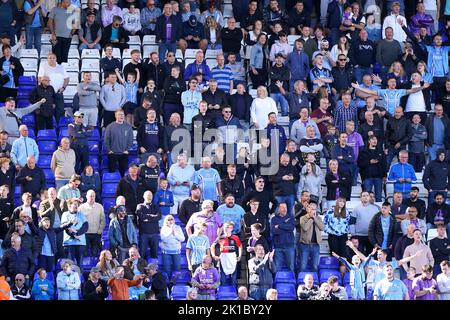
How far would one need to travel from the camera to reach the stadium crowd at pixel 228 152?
27984 millimetres

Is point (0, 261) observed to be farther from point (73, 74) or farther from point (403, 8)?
point (403, 8)

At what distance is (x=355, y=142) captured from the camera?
100 feet

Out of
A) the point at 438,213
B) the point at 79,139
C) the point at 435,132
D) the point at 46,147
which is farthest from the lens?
the point at 435,132

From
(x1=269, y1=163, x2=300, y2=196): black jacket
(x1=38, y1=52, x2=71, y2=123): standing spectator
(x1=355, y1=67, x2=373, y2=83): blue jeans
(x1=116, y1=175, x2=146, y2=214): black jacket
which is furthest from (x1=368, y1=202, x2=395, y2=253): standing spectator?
(x1=38, y1=52, x2=71, y2=123): standing spectator

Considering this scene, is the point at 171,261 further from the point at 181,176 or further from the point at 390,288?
the point at 390,288

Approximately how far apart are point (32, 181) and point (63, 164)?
0.76 meters

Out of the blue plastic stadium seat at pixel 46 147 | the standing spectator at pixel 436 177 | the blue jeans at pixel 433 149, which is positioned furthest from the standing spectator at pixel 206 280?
the blue jeans at pixel 433 149

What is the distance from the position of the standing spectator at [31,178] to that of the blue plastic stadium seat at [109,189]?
1162 mm

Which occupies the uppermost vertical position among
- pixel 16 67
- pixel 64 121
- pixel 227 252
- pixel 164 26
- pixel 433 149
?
pixel 164 26

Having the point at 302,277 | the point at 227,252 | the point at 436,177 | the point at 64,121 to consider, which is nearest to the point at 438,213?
the point at 436,177

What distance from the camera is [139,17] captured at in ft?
108

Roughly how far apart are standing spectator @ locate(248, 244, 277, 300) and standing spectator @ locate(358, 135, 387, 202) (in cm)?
324

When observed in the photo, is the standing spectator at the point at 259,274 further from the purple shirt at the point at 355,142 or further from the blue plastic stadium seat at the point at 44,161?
the blue plastic stadium seat at the point at 44,161
